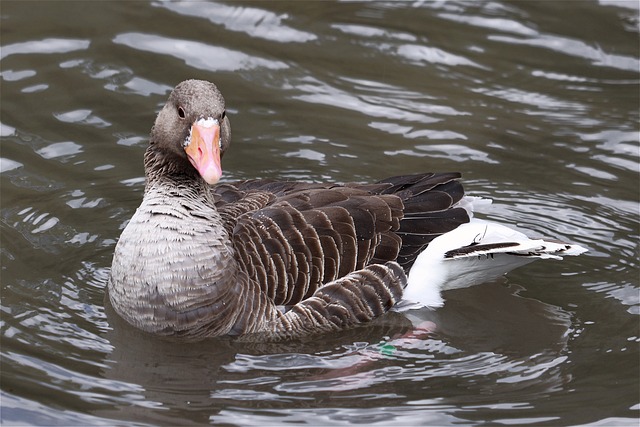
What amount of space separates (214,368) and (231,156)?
11.8 ft

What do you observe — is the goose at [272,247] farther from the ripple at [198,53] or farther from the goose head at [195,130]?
the ripple at [198,53]

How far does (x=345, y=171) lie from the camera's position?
10.6 metres

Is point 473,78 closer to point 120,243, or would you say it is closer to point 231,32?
point 231,32

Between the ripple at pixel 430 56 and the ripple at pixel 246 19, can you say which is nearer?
the ripple at pixel 430 56

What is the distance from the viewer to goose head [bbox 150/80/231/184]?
7.57 metres

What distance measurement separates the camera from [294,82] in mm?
12359

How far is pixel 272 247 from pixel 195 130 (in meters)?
1.07

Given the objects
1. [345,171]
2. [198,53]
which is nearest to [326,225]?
[345,171]

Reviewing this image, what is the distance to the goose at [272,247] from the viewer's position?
780 centimetres

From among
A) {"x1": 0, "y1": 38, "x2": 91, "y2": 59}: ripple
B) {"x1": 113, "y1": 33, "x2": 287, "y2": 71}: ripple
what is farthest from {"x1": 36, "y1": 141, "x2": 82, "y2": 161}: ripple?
{"x1": 113, "y1": 33, "x2": 287, "y2": 71}: ripple

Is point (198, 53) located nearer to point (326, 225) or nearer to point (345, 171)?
point (345, 171)

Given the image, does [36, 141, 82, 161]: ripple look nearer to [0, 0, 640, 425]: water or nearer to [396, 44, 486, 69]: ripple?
[0, 0, 640, 425]: water

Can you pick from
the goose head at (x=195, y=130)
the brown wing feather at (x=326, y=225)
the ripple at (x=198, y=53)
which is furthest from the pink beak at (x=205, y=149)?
the ripple at (x=198, y=53)

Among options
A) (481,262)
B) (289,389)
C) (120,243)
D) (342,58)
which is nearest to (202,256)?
(120,243)
